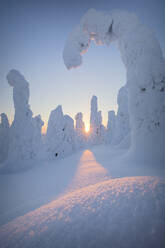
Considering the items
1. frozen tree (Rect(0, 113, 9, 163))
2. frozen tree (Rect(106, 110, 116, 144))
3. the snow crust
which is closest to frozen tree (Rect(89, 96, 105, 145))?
the snow crust

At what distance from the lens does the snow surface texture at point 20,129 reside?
295 inches

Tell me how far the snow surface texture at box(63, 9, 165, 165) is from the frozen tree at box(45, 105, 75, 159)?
663 centimetres

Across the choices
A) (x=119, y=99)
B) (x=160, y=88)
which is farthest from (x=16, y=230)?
(x=119, y=99)

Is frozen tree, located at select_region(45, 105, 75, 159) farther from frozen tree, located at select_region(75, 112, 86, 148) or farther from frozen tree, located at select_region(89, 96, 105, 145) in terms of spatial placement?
frozen tree, located at select_region(89, 96, 105, 145)

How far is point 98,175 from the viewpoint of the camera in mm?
3287

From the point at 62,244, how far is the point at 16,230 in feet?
2.78

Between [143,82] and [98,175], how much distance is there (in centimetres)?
366

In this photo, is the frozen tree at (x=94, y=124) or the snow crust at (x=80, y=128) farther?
the frozen tree at (x=94, y=124)

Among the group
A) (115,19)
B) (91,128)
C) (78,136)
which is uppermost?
(115,19)

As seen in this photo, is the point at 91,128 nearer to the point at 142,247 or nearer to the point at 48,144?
the point at 48,144

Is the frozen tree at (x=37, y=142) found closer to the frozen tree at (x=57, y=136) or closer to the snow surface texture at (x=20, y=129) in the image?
the snow surface texture at (x=20, y=129)

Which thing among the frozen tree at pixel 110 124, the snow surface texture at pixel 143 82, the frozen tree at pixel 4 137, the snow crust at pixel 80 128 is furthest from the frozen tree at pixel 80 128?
the snow surface texture at pixel 143 82

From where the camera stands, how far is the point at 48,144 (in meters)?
8.98

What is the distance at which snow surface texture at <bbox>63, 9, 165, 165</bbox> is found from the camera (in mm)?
3518
